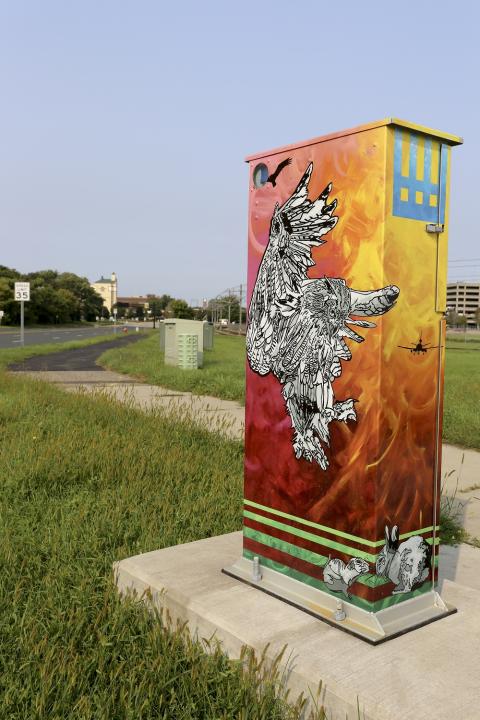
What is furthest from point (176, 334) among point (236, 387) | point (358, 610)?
point (358, 610)

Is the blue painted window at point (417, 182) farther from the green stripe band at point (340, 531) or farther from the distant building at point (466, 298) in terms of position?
the distant building at point (466, 298)

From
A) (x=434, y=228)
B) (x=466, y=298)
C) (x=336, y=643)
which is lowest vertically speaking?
(x=336, y=643)

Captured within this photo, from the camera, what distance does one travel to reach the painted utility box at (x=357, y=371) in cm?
237

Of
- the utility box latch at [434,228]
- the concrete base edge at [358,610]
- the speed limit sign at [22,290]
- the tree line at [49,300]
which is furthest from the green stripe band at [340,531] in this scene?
the tree line at [49,300]

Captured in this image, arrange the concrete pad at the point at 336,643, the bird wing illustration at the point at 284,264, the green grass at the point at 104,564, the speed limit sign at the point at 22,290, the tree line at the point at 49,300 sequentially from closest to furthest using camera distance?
the concrete pad at the point at 336,643, the green grass at the point at 104,564, the bird wing illustration at the point at 284,264, the speed limit sign at the point at 22,290, the tree line at the point at 49,300

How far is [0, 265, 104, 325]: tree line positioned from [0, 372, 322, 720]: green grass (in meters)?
72.9

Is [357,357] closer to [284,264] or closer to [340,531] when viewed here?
[284,264]

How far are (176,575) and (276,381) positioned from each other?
3.55ft

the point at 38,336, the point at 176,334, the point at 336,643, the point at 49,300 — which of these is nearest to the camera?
the point at 336,643

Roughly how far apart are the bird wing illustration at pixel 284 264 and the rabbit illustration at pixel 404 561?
3.12ft

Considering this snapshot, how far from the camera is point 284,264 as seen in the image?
2.77 meters

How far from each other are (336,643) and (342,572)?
29 centimetres

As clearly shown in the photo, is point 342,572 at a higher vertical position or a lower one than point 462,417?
higher

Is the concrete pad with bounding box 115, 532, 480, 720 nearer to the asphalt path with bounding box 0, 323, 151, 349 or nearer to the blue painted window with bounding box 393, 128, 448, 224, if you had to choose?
the blue painted window with bounding box 393, 128, 448, 224
